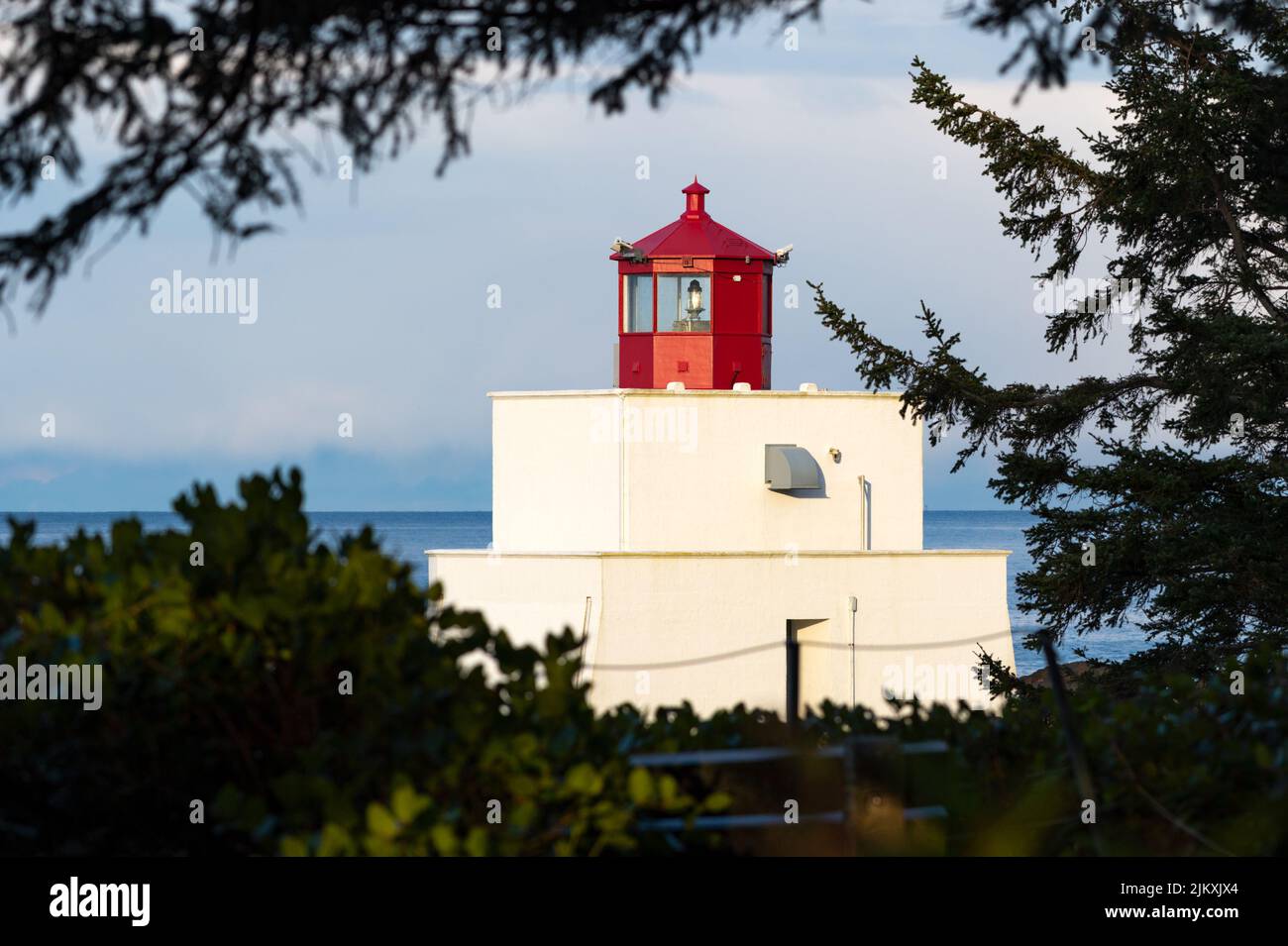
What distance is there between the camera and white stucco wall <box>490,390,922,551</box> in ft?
74.5

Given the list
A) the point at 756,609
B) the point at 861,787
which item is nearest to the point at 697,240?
the point at 756,609

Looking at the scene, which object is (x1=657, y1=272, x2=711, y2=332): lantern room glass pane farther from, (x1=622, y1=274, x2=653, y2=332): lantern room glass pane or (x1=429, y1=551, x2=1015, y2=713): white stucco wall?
(x1=429, y1=551, x2=1015, y2=713): white stucco wall

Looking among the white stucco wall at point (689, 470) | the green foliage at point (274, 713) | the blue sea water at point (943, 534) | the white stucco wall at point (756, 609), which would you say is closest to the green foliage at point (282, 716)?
the green foliage at point (274, 713)

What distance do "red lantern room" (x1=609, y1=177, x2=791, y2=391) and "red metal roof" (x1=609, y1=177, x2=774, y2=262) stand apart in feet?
0.05

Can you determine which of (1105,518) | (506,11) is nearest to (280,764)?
(506,11)

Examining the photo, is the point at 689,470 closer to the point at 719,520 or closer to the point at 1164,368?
the point at 719,520

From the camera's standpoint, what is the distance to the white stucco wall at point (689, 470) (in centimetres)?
2270

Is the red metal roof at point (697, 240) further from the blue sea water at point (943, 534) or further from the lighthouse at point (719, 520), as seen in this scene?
the blue sea water at point (943, 534)

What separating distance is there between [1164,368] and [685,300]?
9972mm

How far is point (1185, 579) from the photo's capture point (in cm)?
1403

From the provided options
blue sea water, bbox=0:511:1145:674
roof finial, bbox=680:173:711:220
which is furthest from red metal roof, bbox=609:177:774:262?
blue sea water, bbox=0:511:1145:674

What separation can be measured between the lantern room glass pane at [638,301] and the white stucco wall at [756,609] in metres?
4.07

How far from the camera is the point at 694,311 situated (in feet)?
78.5
